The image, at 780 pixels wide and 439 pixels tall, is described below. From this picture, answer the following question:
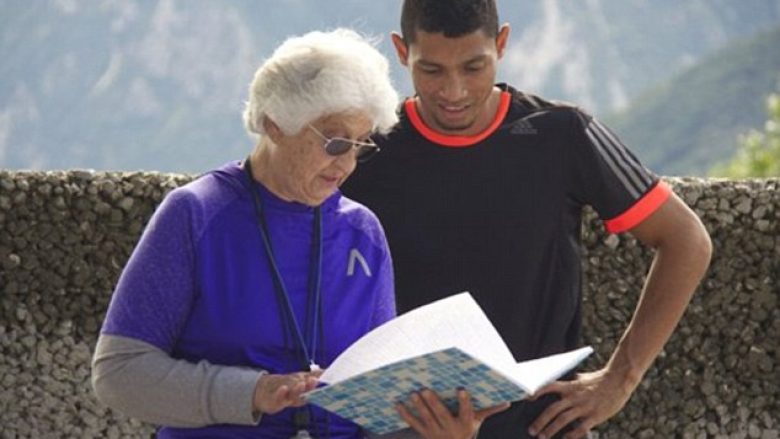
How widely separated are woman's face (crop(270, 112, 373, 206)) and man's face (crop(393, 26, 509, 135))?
2.16 feet

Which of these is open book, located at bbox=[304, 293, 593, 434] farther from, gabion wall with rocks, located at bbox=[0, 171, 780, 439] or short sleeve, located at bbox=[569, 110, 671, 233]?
gabion wall with rocks, located at bbox=[0, 171, 780, 439]

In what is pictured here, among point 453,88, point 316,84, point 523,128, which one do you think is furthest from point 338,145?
point 523,128

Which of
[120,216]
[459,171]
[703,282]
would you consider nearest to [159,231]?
[459,171]

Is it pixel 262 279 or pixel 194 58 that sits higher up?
pixel 262 279

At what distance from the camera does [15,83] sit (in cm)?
16338

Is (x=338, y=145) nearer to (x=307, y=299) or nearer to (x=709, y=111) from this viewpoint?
(x=307, y=299)

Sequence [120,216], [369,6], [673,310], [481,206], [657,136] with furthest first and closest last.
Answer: [369,6] < [657,136] < [120,216] < [673,310] < [481,206]

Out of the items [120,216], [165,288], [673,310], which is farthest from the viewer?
[120,216]

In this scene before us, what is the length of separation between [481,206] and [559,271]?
216mm

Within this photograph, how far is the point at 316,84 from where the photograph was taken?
2.80m

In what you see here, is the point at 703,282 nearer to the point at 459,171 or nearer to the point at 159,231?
the point at 459,171

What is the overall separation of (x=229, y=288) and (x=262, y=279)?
6cm

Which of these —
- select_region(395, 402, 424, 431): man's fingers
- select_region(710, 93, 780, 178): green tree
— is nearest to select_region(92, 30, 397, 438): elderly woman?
select_region(395, 402, 424, 431): man's fingers

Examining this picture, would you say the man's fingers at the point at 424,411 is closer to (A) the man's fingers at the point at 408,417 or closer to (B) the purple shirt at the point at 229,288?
(A) the man's fingers at the point at 408,417
